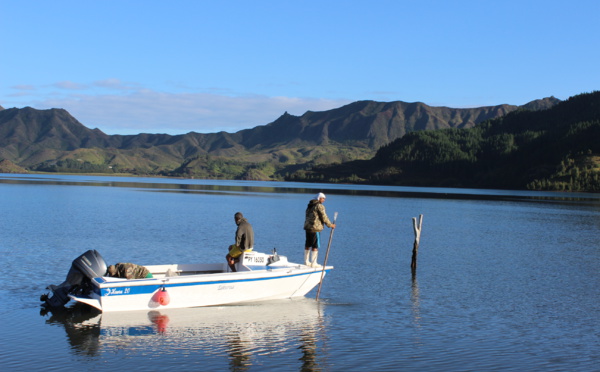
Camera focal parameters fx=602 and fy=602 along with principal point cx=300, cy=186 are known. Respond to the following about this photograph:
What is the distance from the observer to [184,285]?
69.2 feet

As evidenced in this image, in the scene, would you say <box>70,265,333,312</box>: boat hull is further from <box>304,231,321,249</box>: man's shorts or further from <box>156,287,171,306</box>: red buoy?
<box>304,231,321,249</box>: man's shorts

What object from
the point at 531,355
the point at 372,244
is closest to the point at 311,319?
the point at 531,355

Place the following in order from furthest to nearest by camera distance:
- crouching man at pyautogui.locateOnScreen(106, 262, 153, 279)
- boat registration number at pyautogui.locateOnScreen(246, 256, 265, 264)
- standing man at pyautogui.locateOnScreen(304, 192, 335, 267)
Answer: standing man at pyautogui.locateOnScreen(304, 192, 335, 267) < boat registration number at pyautogui.locateOnScreen(246, 256, 265, 264) < crouching man at pyautogui.locateOnScreen(106, 262, 153, 279)

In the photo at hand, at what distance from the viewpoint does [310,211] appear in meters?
24.1

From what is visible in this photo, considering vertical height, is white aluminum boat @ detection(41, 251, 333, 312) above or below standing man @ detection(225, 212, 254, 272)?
below

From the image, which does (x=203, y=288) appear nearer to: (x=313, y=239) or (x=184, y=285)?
(x=184, y=285)

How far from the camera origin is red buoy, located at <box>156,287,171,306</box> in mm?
20641

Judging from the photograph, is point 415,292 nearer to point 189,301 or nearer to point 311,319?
point 311,319

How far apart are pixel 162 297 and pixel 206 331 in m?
2.69

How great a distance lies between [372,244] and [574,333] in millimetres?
25118

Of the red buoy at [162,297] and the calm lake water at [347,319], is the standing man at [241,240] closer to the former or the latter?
the calm lake water at [347,319]

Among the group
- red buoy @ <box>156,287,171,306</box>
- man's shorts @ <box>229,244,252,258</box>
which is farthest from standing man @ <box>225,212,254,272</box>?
red buoy @ <box>156,287,171,306</box>

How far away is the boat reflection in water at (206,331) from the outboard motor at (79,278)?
56 cm

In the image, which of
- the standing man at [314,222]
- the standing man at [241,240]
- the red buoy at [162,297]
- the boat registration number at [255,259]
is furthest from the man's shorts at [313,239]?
the red buoy at [162,297]
